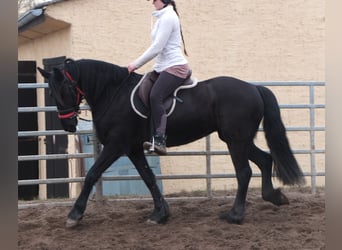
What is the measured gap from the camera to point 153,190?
19.6ft

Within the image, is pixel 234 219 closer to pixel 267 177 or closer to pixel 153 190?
pixel 267 177

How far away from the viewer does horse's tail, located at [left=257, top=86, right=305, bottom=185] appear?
19.6ft

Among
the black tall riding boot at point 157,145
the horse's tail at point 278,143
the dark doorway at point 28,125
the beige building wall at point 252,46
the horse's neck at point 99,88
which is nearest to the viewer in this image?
the black tall riding boot at point 157,145

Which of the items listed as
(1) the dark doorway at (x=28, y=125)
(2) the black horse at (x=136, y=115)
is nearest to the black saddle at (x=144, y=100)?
(2) the black horse at (x=136, y=115)

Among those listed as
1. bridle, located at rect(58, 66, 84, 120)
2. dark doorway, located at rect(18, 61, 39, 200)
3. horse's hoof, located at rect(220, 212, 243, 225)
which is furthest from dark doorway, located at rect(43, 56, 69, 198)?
horse's hoof, located at rect(220, 212, 243, 225)

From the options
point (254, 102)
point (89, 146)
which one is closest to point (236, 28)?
point (89, 146)

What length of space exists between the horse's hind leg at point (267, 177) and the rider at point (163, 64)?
1.29 metres

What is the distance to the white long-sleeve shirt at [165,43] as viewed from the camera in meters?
5.50

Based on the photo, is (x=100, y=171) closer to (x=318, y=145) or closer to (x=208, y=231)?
(x=208, y=231)

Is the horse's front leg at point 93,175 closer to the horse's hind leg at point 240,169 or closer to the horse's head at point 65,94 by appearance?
the horse's head at point 65,94

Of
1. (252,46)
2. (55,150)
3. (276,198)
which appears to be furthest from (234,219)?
(55,150)

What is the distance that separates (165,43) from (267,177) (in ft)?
6.37

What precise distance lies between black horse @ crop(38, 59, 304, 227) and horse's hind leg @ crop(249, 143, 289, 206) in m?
0.35
